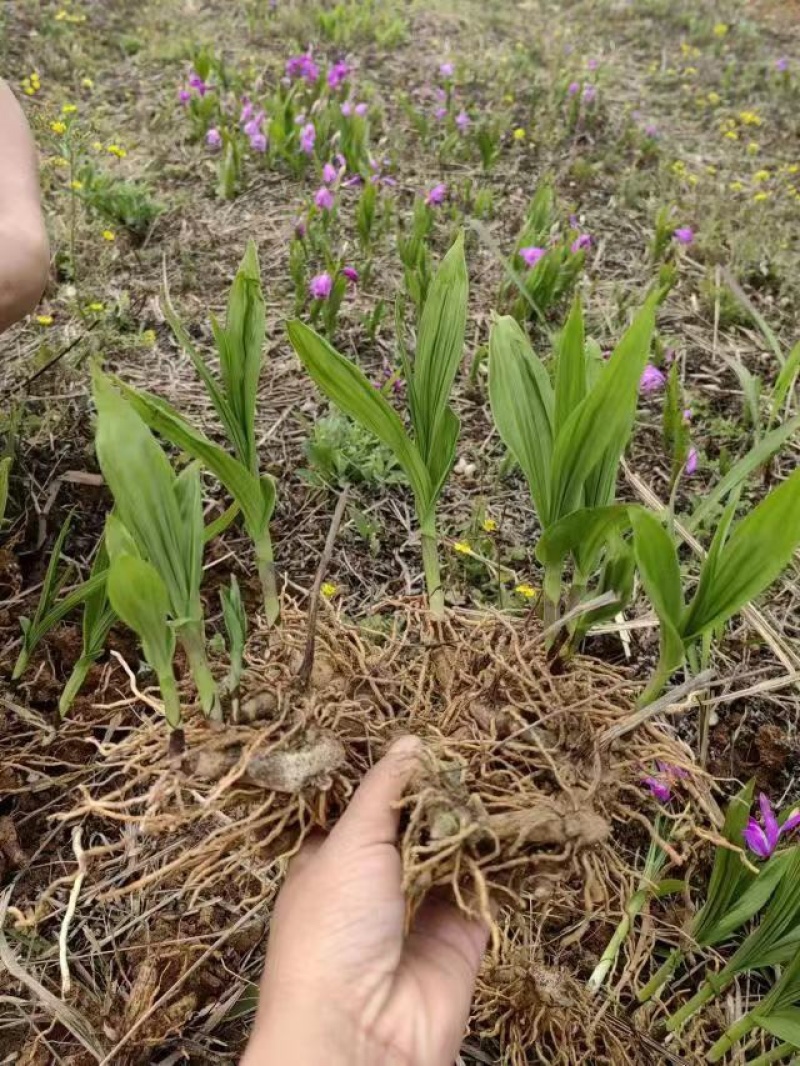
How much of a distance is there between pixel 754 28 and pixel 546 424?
5.08 metres

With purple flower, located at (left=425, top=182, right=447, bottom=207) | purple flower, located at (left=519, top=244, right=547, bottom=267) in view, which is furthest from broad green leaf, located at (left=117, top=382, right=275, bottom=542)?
purple flower, located at (left=425, top=182, right=447, bottom=207)

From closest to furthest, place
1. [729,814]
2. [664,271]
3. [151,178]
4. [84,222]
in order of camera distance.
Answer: [729,814], [664,271], [84,222], [151,178]

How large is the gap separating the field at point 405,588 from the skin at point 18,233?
31cm

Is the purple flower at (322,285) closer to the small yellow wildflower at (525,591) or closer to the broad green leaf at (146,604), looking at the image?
the small yellow wildflower at (525,591)

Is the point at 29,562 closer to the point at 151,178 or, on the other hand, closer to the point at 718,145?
the point at 151,178

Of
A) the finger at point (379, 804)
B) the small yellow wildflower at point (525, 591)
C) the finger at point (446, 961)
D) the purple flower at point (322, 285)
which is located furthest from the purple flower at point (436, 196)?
the finger at point (446, 961)

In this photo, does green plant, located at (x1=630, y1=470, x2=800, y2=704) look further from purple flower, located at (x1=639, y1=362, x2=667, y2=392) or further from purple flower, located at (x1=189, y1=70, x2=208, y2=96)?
purple flower, located at (x1=189, y1=70, x2=208, y2=96)

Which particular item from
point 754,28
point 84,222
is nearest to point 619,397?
point 84,222

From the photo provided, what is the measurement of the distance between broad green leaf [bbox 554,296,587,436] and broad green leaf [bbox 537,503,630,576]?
0.13 meters

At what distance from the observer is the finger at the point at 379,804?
0.88 meters

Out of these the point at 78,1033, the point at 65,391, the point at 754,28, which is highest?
the point at 754,28

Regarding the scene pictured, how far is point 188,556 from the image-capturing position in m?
0.92

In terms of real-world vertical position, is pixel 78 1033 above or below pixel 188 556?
below

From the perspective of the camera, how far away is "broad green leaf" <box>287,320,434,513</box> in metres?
0.99
